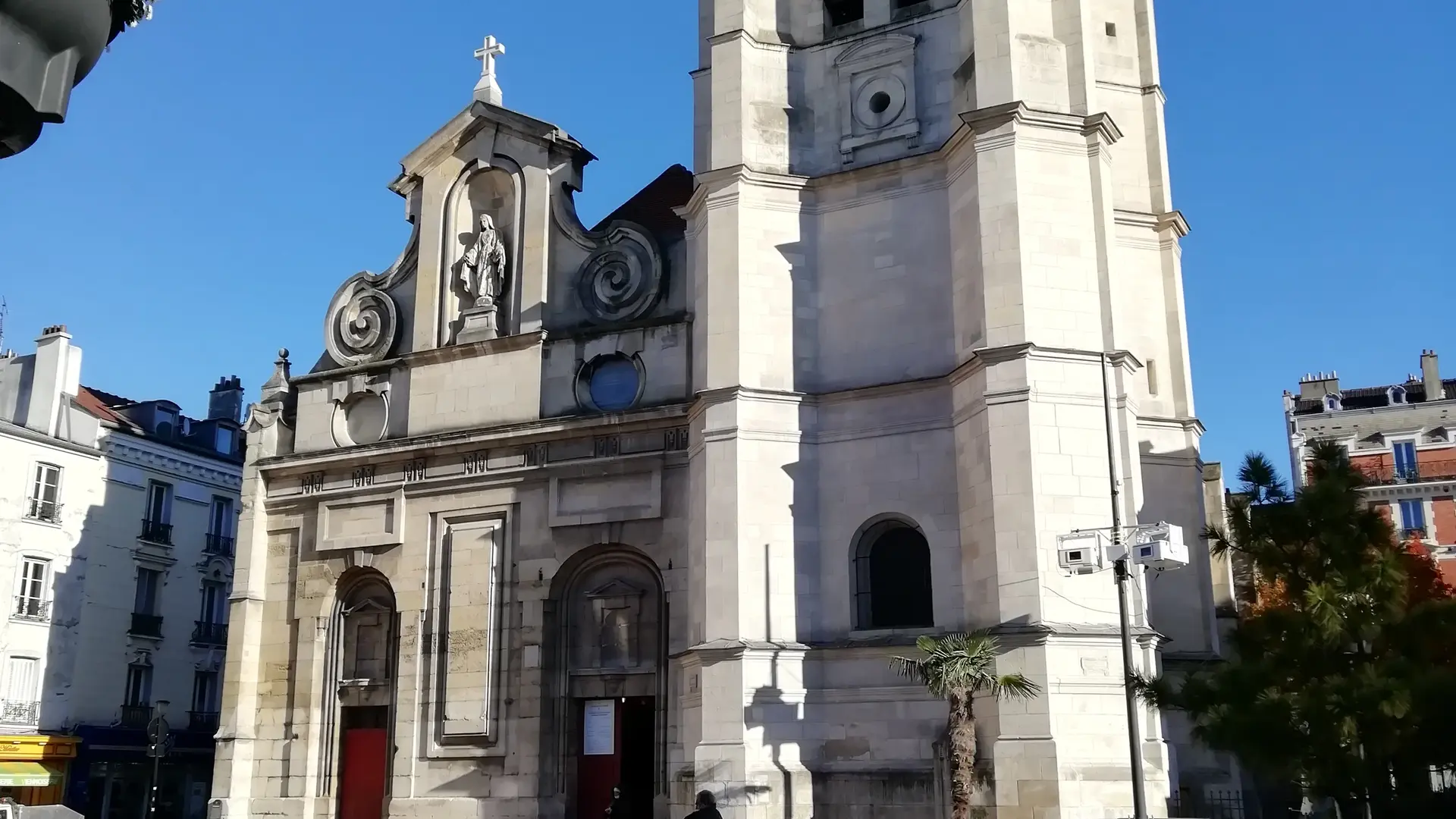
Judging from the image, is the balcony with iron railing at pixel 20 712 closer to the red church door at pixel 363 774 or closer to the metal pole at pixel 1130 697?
the red church door at pixel 363 774

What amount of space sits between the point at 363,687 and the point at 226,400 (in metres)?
21.7

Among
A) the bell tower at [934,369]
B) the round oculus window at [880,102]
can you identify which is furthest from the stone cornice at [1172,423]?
the round oculus window at [880,102]

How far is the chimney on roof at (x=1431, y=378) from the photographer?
177 feet

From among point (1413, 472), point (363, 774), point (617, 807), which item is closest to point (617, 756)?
point (617, 807)

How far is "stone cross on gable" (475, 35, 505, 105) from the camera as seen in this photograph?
95.2 ft

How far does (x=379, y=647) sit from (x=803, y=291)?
1125 cm

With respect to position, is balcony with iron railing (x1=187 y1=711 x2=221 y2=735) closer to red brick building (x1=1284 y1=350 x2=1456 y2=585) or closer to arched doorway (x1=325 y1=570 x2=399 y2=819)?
arched doorway (x1=325 y1=570 x2=399 y2=819)

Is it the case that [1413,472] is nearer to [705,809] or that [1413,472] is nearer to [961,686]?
[961,686]

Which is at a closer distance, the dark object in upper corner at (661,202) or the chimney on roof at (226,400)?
the dark object in upper corner at (661,202)

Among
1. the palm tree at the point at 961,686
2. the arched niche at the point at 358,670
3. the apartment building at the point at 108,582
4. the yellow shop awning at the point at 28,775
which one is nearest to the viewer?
the palm tree at the point at 961,686

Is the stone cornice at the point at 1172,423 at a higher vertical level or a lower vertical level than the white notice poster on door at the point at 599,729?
higher

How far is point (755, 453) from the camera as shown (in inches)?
869

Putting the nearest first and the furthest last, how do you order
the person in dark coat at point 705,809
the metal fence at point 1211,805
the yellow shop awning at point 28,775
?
the person in dark coat at point 705,809 < the metal fence at point 1211,805 < the yellow shop awning at point 28,775

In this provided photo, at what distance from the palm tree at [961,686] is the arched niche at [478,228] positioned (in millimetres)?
12252
